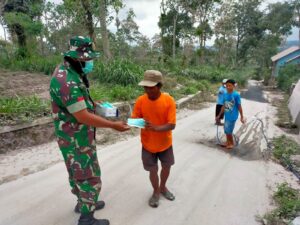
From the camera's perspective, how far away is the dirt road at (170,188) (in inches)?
117

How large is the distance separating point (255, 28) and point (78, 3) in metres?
33.5

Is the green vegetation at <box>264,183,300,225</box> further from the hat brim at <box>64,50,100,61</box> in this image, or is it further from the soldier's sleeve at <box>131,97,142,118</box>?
the hat brim at <box>64,50,100,61</box>

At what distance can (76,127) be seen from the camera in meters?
2.32

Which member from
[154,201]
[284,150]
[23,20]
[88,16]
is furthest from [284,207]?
[23,20]

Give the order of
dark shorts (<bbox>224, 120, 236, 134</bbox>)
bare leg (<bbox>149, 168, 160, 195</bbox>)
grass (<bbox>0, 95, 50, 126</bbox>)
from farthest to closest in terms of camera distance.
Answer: dark shorts (<bbox>224, 120, 236, 134</bbox>)
grass (<bbox>0, 95, 50, 126</bbox>)
bare leg (<bbox>149, 168, 160, 195</bbox>)

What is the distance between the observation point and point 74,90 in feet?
6.99

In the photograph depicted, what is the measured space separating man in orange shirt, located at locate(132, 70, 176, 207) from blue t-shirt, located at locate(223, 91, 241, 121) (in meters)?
2.50

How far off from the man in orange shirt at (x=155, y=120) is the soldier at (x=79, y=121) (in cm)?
48

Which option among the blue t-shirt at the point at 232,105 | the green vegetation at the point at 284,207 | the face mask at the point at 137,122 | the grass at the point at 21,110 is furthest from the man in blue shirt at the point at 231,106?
the grass at the point at 21,110

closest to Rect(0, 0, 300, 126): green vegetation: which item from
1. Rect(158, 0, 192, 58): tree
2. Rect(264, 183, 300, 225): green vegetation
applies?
Rect(158, 0, 192, 58): tree

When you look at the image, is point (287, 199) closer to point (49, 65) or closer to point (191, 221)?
point (191, 221)

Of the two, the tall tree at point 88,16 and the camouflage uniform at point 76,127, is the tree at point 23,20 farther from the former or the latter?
the camouflage uniform at point 76,127

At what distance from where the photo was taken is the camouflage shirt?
2127mm

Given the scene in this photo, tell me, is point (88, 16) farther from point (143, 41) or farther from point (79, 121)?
point (143, 41)
